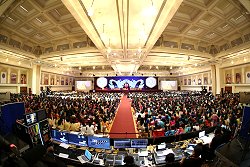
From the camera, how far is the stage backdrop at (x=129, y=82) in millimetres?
39375

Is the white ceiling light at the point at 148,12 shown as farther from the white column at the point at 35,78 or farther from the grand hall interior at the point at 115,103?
the white column at the point at 35,78

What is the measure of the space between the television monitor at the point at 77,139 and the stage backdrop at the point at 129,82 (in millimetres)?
34483

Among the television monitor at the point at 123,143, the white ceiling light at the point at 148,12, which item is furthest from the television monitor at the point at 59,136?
the white ceiling light at the point at 148,12

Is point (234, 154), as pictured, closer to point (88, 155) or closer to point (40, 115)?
point (88, 155)

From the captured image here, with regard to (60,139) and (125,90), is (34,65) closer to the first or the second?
(60,139)

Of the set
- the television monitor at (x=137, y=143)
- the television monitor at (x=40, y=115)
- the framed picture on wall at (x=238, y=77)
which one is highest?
the framed picture on wall at (x=238, y=77)

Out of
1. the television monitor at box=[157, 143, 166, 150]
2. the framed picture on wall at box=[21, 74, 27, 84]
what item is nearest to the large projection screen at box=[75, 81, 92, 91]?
the framed picture on wall at box=[21, 74, 27, 84]

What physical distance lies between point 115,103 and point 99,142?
10.7 m

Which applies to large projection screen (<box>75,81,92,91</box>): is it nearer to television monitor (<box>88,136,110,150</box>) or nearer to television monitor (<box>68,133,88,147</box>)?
television monitor (<box>68,133,88,147</box>)

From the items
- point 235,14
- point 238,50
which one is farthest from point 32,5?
point 238,50

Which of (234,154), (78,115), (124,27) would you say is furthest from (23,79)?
(234,154)

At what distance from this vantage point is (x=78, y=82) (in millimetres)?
39094

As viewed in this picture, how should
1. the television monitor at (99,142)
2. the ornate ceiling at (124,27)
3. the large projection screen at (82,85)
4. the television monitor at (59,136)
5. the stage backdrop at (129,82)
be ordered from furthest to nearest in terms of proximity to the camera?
the stage backdrop at (129,82) < the large projection screen at (82,85) < the ornate ceiling at (124,27) < the television monitor at (59,136) < the television monitor at (99,142)

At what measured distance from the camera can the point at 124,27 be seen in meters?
8.76
